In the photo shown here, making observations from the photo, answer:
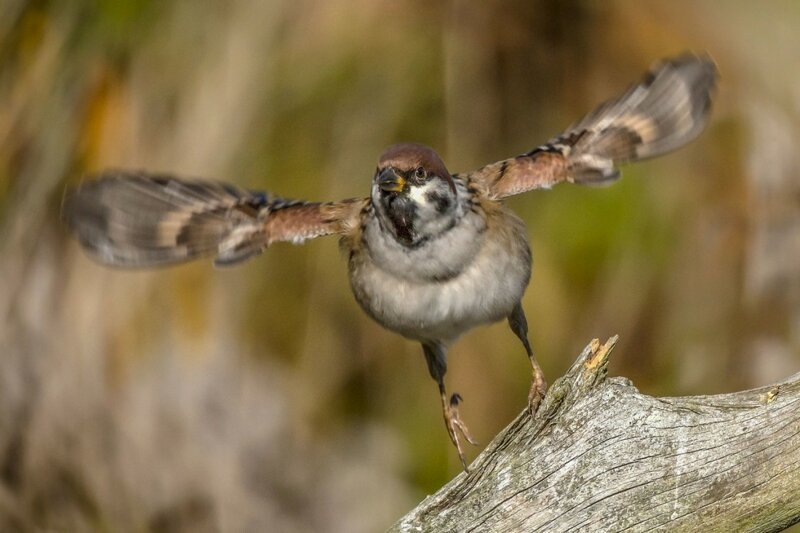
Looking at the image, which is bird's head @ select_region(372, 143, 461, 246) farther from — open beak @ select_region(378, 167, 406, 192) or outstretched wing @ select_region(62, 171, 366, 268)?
outstretched wing @ select_region(62, 171, 366, 268)

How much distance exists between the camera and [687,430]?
2451 millimetres

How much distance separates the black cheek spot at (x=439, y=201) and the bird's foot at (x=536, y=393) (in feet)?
1.68

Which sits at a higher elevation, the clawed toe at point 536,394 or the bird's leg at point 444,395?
the bird's leg at point 444,395

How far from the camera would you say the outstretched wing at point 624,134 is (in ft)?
11.1

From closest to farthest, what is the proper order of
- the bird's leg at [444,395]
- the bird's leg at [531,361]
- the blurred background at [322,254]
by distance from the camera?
the bird's leg at [531,361], the bird's leg at [444,395], the blurred background at [322,254]

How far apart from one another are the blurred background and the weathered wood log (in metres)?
2.70

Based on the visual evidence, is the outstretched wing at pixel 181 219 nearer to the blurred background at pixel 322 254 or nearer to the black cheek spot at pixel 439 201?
the black cheek spot at pixel 439 201

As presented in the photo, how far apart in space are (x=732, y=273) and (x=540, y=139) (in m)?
1.03

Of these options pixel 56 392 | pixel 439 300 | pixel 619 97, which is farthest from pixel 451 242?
pixel 56 392

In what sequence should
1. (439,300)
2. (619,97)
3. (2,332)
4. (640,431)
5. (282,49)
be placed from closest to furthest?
(640,431), (439,300), (619,97), (2,332), (282,49)

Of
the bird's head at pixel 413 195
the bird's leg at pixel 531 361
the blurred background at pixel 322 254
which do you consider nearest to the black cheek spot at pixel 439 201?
the bird's head at pixel 413 195

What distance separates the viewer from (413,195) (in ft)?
10.2

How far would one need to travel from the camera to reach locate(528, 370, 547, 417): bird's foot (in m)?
2.60

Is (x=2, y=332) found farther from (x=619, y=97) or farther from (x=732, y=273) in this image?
(x=732, y=273)
